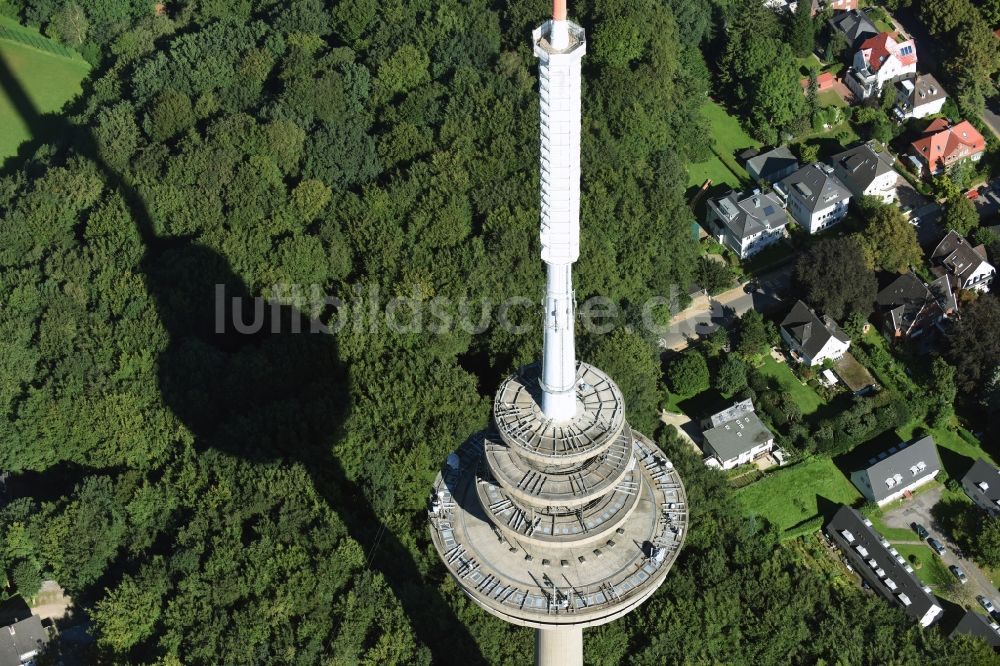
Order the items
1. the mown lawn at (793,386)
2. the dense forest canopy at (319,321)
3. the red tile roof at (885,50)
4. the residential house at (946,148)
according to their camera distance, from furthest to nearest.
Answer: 1. the red tile roof at (885,50)
2. the residential house at (946,148)
3. the mown lawn at (793,386)
4. the dense forest canopy at (319,321)

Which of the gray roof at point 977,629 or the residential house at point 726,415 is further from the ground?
the residential house at point 726,415

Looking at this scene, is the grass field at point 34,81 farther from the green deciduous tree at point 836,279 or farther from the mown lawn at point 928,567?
the mown lawn at point 928,567

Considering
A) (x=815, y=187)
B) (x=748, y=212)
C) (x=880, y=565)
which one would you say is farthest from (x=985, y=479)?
(x=815, y=187)

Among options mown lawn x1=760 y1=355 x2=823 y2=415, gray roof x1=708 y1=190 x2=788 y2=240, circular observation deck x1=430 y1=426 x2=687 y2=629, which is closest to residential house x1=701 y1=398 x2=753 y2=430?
mown lawn x1=760 y1=355 x2=823 y2=415

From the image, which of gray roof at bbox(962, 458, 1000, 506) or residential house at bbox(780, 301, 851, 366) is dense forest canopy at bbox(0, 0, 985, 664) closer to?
residential house at bbox(780, 301, 851, 366)

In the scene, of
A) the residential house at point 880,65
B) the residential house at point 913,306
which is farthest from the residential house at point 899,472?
the residential house at point 880,65

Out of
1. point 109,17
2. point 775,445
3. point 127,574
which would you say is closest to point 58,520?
point 127,574

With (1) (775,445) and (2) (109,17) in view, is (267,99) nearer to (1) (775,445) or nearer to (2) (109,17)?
(2) (109,17)
